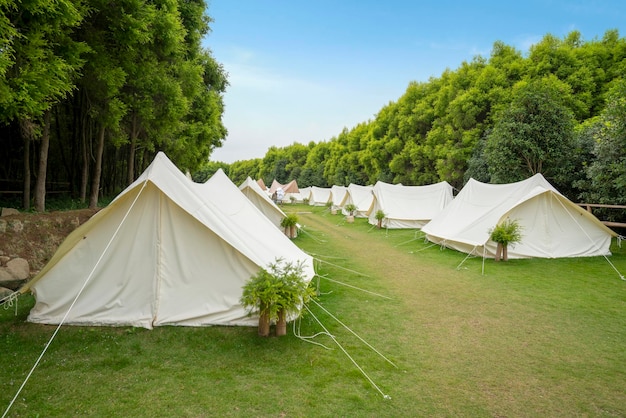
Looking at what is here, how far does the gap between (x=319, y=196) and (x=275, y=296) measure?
116 ft

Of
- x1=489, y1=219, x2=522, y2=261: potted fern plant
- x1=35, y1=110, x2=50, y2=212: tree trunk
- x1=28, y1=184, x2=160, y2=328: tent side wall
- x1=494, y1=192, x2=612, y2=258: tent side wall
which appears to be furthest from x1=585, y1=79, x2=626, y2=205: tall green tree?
x1=35, y1=110, x2=50, y2=212: tree trunk

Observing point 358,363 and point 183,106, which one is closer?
point 358,363

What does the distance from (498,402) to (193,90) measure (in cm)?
1275

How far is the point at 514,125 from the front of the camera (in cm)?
1390

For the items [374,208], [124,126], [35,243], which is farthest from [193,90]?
[374,208]

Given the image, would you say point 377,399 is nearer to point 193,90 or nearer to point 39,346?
point 39,346

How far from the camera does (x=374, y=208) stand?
19.8 metres

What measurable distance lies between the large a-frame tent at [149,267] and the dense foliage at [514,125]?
11381 millimetres

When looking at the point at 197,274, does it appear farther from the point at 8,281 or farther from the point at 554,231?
the point at 554,231

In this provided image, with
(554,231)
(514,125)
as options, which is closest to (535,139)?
(514,125)

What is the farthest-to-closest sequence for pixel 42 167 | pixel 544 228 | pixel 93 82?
pixel 544 228 → pixel 93 82 → pixel 42 167

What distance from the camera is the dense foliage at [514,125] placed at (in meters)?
12.8

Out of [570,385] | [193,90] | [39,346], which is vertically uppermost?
[193,90]

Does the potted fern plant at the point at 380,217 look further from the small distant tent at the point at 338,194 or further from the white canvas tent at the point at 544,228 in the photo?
the small distant tent at the point at 338,194
